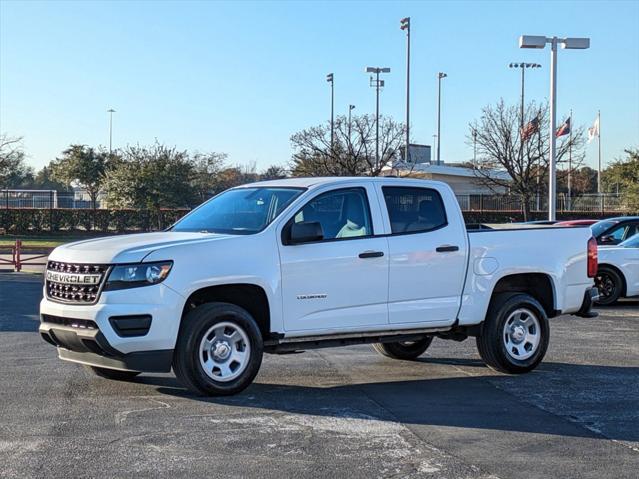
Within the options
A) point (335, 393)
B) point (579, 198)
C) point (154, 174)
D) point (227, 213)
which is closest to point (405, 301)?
point (335, 393)

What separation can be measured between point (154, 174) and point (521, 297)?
119 feet

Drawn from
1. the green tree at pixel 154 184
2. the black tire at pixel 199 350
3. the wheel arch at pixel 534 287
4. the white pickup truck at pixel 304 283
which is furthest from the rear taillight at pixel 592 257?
the green tree at pixel 154 184

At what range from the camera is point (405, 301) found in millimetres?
8523

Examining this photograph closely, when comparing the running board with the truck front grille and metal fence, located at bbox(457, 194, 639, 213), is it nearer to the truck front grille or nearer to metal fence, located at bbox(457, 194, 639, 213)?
the truck front grille

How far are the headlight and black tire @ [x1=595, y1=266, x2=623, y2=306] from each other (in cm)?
1075

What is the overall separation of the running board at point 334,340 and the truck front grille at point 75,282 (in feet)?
5.42

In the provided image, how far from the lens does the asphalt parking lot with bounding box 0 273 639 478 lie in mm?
5785

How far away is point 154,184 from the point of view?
43844 millimetres

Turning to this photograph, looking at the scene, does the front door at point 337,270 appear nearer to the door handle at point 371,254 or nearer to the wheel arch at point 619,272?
the door handle at point 371,254

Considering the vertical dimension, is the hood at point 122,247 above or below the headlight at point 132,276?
above

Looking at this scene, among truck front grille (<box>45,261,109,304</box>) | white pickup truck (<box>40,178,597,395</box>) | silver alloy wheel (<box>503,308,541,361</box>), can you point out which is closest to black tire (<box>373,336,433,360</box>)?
white pickup truck (<box>40,178,597,395</box>)

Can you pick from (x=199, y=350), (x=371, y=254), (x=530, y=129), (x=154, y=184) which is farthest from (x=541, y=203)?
(x=199, y=350)

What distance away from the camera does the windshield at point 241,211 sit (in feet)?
26.9

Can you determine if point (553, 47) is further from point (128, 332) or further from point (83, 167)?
point (83, 167)
